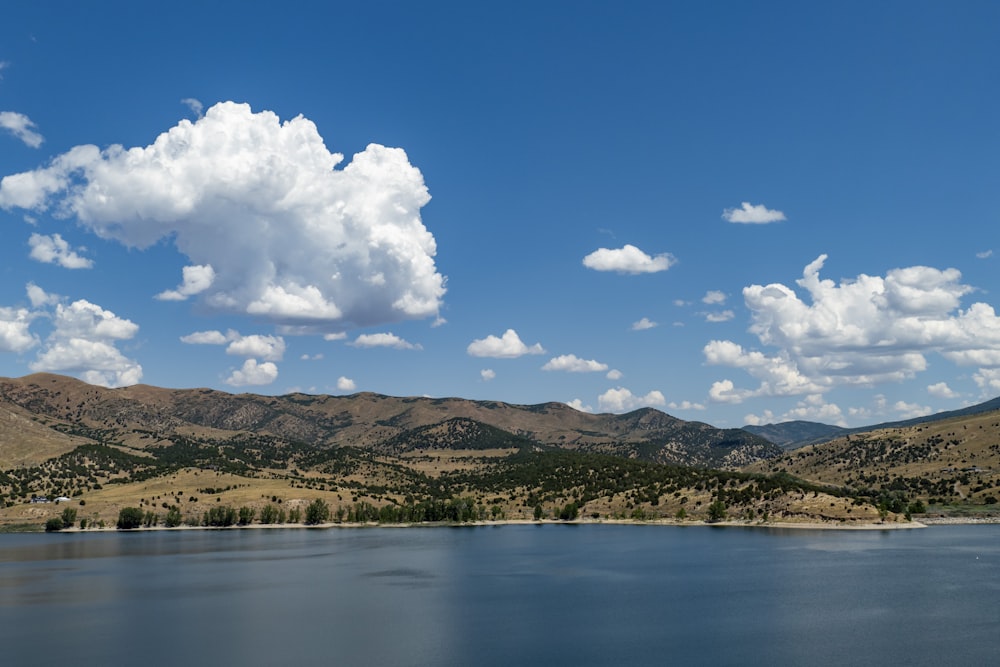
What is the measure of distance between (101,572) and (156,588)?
2986 centimetres

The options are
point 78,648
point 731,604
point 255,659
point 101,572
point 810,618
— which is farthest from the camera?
point 101,572

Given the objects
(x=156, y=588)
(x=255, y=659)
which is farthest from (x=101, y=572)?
(x=255, y=659)

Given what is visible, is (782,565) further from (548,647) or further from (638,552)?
(548,647)

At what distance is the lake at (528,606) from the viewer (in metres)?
78.5

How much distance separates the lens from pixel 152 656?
80.1 metres

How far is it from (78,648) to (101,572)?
74.0 meters

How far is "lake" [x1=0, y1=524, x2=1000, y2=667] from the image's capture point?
78.5 metres

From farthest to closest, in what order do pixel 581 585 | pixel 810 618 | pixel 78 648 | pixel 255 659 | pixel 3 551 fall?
pixel 3 551 → pixel 581 585 → pixel 810 618 → pixel 78 648 → pixel 255 659

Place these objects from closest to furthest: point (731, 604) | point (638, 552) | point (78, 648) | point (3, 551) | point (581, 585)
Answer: point (78, 648) < point (731, 604) < point (581, 585) < point (638, 552) < point (3, 551)

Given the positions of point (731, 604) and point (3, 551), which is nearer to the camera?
point (731, 604)

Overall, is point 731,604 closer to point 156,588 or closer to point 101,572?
point 156,588

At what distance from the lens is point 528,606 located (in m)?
105

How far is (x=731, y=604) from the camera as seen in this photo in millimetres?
101500

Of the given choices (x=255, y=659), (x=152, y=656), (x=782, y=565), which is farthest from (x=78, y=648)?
(x=782, y=565)
